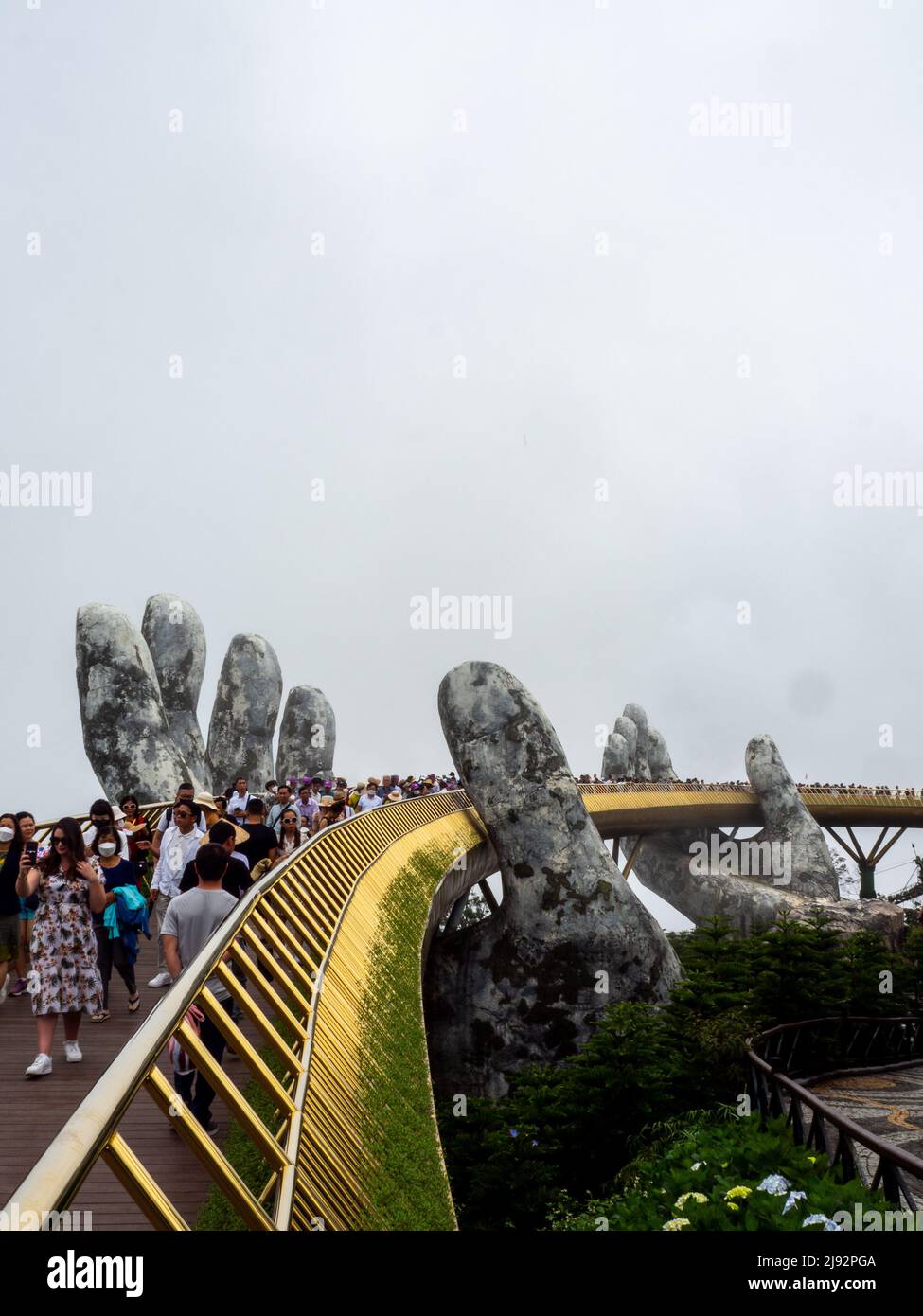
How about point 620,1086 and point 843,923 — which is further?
point 843,923

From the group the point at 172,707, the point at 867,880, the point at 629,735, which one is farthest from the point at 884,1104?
the point at 629,735

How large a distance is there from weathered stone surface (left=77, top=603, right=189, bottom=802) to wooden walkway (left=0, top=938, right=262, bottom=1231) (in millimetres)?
18762

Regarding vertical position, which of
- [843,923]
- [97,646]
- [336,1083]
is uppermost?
[97,646]

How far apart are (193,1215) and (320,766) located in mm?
34989

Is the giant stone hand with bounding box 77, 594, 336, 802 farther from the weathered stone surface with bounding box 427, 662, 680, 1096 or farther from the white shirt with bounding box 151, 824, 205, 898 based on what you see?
the white shirt with bounding box 151, 824, 205, 898

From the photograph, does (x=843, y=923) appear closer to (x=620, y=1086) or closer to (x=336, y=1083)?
(x=620, y=1086)

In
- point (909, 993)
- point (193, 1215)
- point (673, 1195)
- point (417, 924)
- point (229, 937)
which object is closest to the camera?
point (229, 937)

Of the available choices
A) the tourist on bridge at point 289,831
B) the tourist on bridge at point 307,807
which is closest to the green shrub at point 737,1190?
the tourist on bridge at point 289,831

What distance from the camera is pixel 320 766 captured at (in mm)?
39719

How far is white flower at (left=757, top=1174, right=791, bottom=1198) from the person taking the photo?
6.19 meters

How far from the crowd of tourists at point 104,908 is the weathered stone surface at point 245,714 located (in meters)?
25.8

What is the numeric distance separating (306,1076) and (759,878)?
34820 mm

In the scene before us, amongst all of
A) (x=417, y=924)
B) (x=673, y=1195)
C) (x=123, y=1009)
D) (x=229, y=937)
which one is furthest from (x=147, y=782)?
(x=229, y=937)

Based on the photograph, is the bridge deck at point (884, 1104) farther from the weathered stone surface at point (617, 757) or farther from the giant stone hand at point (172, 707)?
the weathered stone surface at point (617, 757)
